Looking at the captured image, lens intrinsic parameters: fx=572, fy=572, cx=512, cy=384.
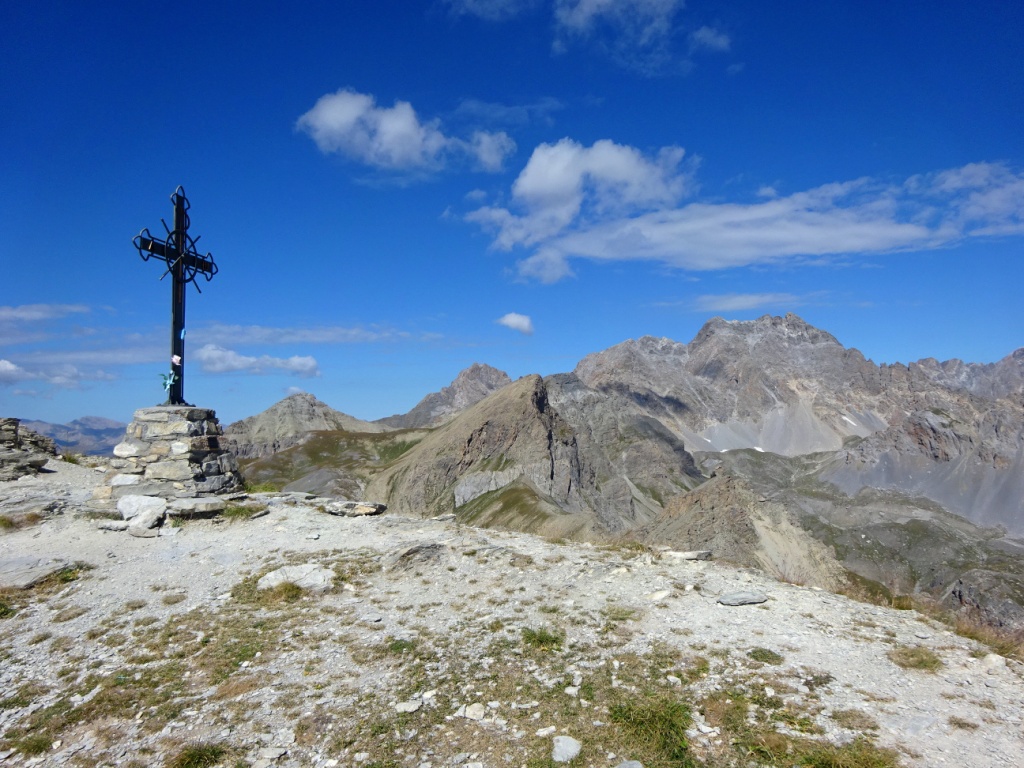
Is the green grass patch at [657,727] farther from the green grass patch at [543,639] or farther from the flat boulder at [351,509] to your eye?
the flat boulder at [351,509]

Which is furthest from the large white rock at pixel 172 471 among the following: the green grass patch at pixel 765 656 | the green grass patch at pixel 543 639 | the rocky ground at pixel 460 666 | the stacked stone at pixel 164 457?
the green grass patch at pixel 765 656

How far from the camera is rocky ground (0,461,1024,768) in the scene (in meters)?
7.61

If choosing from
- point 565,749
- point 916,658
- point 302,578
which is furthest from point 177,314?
point 916,658

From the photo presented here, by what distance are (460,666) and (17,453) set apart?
843 inches

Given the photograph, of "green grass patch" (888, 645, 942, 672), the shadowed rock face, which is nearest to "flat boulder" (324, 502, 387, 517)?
"green grass patch" (888, 645, 942, 672)

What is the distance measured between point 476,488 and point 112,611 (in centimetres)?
13612

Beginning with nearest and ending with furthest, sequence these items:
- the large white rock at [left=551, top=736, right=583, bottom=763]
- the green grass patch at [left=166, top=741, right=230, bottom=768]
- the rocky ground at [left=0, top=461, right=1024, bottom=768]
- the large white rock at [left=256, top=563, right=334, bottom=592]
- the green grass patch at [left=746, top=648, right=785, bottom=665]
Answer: the green grass patch at [left=166, top=741, right=230, bottom=768] → the large white rock at [left=551, top=736, right=583, bottom=763] → the rocky ground at [left=0, top=461, right=1024, bottom=768] → the green grass patch at [left=746, top=648, right=785, bottom=665] → the large white rock at [left=256, top=563, right=334, bottom=592]

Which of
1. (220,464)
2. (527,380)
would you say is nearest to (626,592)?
(220,464)

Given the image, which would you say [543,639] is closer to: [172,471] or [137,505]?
[137,505]

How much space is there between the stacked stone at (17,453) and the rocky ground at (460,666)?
5.94 metres

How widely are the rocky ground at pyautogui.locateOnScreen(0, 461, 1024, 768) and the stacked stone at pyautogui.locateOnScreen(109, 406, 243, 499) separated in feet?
8.36

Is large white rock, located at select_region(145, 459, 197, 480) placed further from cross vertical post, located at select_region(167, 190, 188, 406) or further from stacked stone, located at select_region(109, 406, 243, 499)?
cross vertical post, located at select_region(167, 190, 188, 406)

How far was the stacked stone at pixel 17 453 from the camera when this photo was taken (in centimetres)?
2086

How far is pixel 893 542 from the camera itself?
196m
